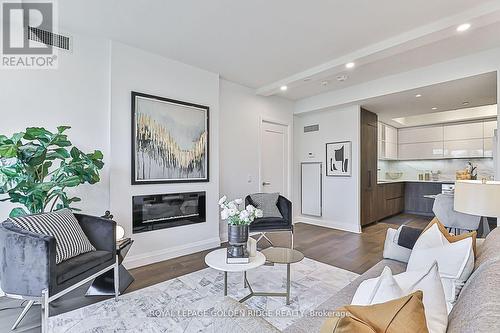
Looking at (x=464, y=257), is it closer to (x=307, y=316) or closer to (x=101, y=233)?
(x=307, y=316)

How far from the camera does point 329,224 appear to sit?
18.0 feet

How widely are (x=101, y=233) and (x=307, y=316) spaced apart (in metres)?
2.08

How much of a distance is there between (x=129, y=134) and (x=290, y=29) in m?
2.33

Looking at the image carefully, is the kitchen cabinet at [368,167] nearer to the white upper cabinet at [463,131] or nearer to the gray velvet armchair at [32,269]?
the white upper cabinet at [463,131]

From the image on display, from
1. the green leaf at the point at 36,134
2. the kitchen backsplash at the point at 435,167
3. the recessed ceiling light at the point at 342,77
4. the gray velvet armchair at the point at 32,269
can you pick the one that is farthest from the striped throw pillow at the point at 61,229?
the kitchen backsplash at the point at 435,167

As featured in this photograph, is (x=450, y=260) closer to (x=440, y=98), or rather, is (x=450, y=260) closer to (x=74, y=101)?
(x=74, y=101)

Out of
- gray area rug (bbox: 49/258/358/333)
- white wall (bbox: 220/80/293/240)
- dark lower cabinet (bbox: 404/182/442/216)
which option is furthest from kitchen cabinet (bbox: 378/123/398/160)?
gray area rug (bbox: 49/258/358/333)

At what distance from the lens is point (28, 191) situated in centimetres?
227

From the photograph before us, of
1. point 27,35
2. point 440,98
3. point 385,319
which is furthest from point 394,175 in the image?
point 27,35

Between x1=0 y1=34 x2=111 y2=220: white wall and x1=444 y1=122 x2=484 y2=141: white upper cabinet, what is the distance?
7.74 metres

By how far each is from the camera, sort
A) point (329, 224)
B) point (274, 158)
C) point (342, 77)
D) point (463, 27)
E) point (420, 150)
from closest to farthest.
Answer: point (463, 27) → point (342, 77) → point (274, 158) → point (329, 224) → point (420, 150)

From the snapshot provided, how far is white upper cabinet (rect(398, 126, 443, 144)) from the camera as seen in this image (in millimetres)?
6809

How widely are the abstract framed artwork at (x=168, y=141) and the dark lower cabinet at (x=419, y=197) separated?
5955mm

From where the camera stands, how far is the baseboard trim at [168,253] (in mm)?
3254
